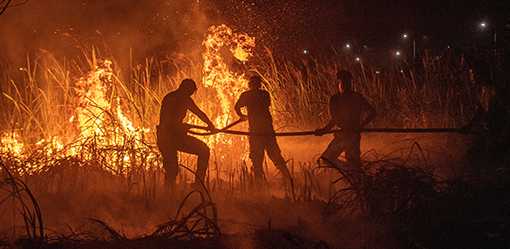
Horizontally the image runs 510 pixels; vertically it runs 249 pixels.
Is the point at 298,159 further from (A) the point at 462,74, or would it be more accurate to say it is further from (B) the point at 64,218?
(B) the point at 64,218

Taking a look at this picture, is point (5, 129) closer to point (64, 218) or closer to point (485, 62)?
point (64, 218)

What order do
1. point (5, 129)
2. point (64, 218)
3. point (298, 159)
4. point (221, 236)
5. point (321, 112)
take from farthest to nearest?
point (321, 112) → point (5, 129) → point (298, 159) → point (64, 218) → point (221, 236)

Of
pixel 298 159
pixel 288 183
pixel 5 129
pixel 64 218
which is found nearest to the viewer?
pixel 64 218

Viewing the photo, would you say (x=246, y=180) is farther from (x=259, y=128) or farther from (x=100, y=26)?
(x=100, y=26)

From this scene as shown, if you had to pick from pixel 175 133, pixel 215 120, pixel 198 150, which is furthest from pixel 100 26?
pixel 198 150

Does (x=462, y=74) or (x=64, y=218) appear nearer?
(x=64, y=218)

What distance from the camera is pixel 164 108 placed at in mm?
7883

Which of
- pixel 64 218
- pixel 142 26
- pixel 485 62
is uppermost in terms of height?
pixel 142 26

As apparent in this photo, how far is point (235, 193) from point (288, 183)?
0.95 metres

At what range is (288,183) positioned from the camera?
8.24 m

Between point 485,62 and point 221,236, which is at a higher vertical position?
point 485,62

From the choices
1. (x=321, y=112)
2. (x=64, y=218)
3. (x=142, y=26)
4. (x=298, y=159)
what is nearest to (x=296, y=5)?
(x=321, y=112)

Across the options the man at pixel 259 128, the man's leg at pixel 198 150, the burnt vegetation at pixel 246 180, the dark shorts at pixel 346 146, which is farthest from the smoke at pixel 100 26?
the dark shorts at pixel 346 146

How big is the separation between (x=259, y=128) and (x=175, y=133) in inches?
49.2
